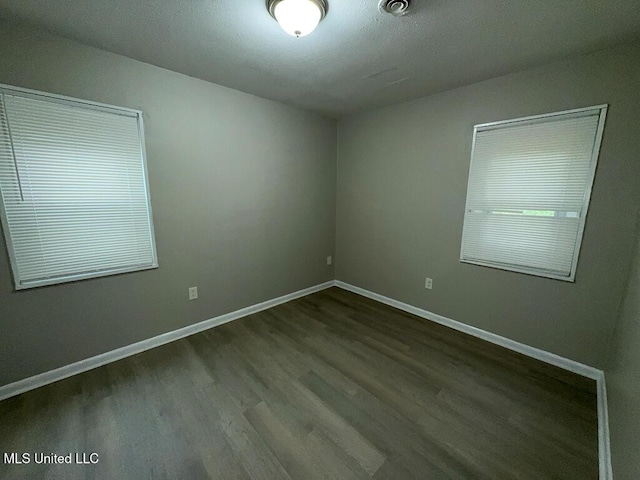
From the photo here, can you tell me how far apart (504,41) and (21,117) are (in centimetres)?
318

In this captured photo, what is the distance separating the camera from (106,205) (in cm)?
189

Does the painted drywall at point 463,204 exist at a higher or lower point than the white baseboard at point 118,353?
higher

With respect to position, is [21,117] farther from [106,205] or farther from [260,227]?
[260,227]

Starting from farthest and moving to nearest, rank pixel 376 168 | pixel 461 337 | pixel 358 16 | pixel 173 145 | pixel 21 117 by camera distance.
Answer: pixel 376 168
pixel 461 337
pixel 173 145
pixel 21 117
pixel 358 16

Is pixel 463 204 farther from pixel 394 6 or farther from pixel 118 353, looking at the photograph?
pixel 118 353

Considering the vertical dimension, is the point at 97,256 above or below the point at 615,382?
above

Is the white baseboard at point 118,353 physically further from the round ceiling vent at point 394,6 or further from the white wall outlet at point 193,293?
the round ceiling vent at point 394,6

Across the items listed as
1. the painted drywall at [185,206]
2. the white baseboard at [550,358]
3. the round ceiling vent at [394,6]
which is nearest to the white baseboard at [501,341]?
the white baseboard at [550,358]

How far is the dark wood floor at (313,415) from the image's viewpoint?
126 cm

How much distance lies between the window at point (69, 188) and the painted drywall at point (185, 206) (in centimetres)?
8

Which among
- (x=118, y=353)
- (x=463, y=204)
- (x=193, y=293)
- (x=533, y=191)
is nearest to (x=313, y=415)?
(x=193, y=293)

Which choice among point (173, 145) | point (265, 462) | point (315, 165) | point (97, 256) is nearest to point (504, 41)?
point (315, 165)

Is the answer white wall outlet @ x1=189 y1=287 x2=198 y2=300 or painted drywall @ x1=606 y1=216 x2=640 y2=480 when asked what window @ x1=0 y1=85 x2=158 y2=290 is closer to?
white wall outlet @ x1=189 y1=287 x2=198 y2=300

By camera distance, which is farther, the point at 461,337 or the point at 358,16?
the point at 461,337
